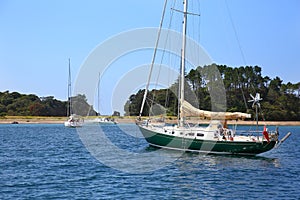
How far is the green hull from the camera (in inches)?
1554

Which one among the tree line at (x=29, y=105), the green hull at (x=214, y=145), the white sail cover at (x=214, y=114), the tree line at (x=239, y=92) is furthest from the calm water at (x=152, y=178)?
the tree line at (x=29, y=105)

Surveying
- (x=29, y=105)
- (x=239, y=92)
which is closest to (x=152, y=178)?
(x=239, y=92)

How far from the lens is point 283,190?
25.1 m

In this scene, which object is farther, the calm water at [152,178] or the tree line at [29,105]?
the tree line at [29,105]

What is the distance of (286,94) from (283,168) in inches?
4798

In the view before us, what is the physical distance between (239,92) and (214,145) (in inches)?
3957

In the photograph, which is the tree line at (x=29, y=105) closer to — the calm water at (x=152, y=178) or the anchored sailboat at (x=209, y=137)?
the anchored sailboat at (x=209, y=137)

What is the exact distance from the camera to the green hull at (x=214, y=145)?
1554 inches

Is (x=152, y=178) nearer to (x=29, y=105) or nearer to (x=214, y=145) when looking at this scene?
(x=214, y=145)

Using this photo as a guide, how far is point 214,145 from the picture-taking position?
40.6m

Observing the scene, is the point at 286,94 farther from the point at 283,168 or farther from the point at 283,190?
the point at 283,190

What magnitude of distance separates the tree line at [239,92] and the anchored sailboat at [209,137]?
6955 cm

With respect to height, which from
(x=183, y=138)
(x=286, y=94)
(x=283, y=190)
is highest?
(x=286, y=94)

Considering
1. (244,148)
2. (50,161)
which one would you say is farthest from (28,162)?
(244,148)
